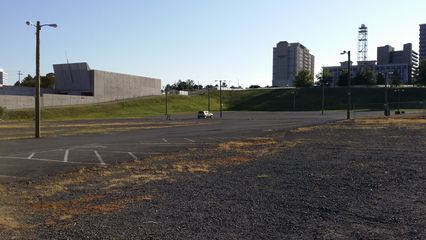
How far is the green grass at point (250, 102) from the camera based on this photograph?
107875 millimetres

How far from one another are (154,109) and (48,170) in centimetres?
11101

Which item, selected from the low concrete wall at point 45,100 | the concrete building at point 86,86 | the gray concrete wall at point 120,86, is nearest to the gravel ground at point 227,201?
the low concrete wall at point 45,100

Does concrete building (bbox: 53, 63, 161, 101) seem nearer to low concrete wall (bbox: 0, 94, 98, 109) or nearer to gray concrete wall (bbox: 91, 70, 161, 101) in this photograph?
gray concrete wall (bbox: 91, 70, 161, 101)

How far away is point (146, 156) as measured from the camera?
64.1 ft

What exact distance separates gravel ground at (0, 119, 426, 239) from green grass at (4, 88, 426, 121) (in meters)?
82.0

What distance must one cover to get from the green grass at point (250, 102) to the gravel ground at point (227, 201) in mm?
81952

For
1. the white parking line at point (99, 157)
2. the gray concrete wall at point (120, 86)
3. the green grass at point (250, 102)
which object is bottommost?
the white parking line at point (99, 157)

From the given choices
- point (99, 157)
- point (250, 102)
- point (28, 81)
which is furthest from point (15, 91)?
point (99, 157)

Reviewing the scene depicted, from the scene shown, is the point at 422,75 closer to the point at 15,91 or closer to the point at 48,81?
the point at 48,81

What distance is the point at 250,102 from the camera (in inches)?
6565

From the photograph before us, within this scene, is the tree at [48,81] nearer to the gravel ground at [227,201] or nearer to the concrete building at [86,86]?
the concrete building at [86,86]

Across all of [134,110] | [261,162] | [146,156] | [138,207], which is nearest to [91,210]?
[138,207]

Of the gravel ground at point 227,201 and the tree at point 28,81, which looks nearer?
the gravel ground at point 227,201

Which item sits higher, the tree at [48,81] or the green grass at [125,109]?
the tree at [48,81]
